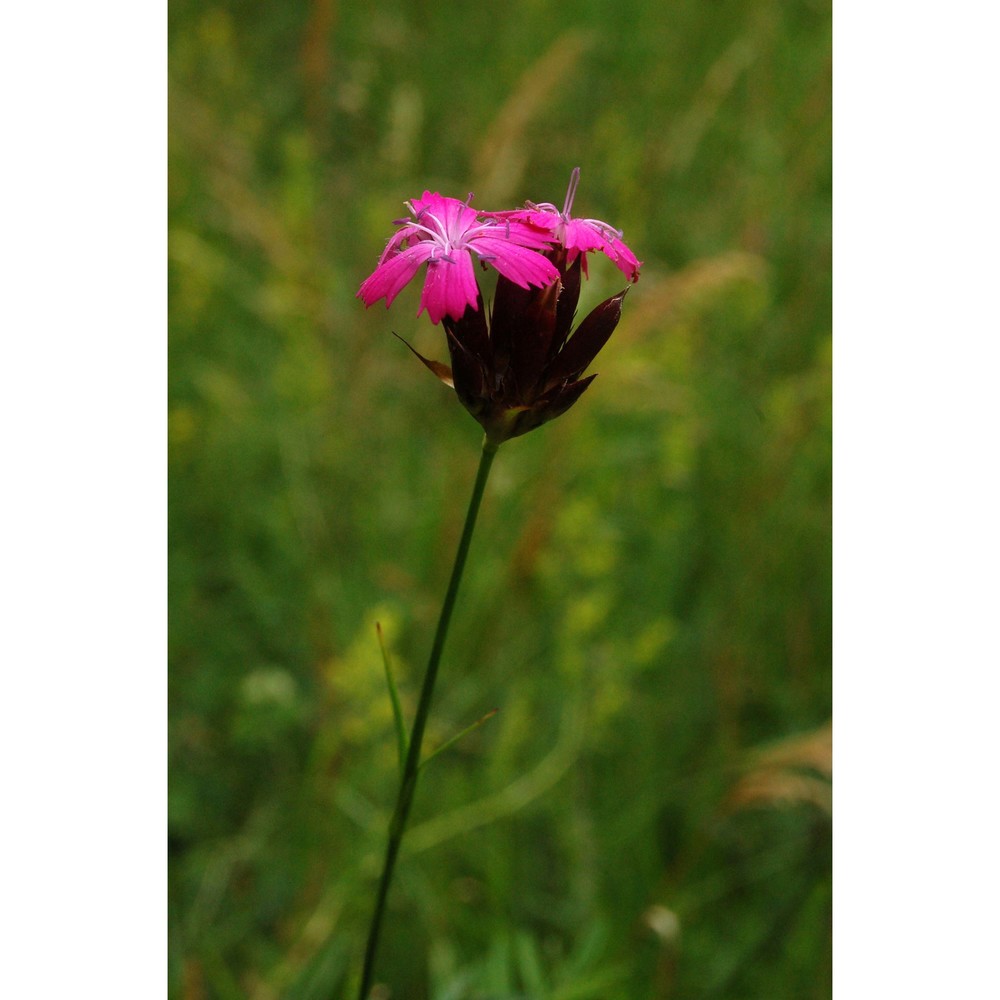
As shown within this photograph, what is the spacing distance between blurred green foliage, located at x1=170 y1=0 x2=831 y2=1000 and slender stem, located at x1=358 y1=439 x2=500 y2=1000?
15.7 inches

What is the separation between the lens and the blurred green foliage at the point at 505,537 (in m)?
1.27

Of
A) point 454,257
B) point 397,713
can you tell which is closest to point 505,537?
point 397,713

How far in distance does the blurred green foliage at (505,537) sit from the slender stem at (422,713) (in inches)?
15.7

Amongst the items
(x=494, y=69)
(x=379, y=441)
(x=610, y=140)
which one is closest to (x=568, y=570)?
(x=379, y=441)

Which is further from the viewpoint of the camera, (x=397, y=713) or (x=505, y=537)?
(x=505, y=537)

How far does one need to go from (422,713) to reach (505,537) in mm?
1058

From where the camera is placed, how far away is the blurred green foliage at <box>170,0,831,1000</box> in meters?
1.27

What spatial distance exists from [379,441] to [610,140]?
83 centimetres

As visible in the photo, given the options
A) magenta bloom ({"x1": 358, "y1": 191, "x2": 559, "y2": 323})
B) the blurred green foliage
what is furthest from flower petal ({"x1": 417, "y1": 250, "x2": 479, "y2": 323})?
the blurred green foliage

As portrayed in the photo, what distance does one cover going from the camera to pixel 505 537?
167cm

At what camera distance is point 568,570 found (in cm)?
157

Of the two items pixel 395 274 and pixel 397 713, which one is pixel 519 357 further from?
pixel 397 713

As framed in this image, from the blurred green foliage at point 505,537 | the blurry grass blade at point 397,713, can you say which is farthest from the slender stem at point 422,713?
the blurred green foliage at point 505,537
